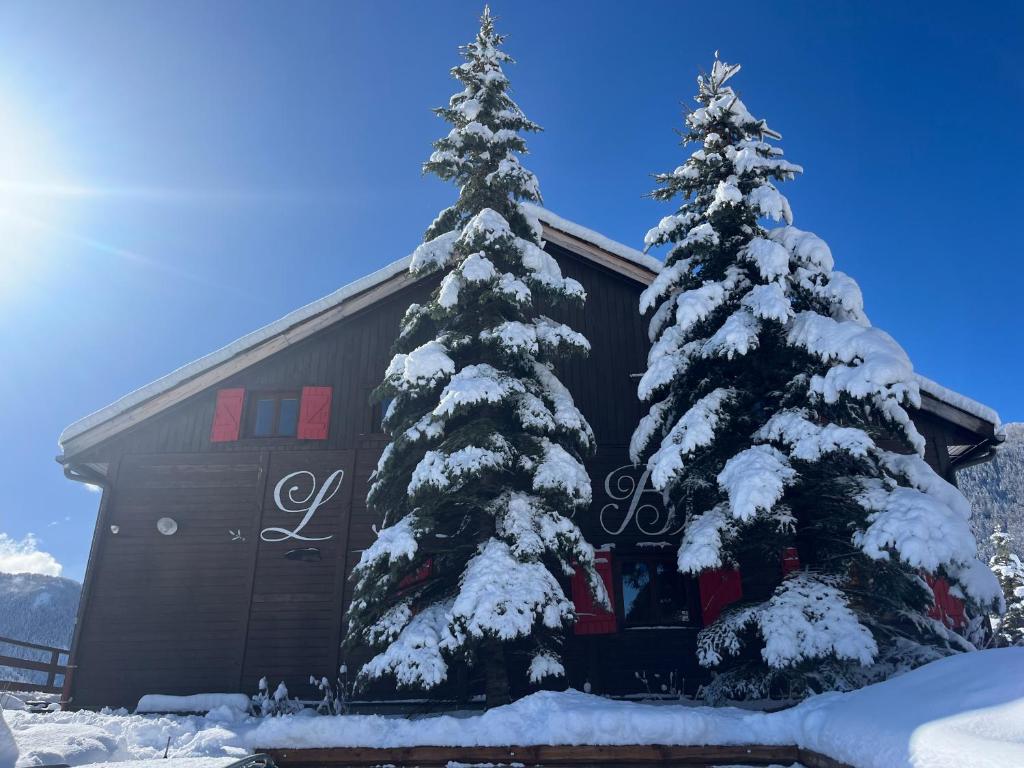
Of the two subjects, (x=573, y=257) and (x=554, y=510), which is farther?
(x=573, y=257)

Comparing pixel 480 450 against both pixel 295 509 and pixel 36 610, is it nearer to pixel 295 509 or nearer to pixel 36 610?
pixel 295 509

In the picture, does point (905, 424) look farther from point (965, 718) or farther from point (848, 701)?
point (965, 718)

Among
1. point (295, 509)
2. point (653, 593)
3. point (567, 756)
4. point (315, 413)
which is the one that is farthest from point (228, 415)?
point (567, 756)

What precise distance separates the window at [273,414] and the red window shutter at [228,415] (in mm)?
246

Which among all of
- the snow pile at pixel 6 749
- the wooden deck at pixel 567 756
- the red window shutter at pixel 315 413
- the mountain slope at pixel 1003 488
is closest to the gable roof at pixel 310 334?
the red window shutter at pixel 315 413

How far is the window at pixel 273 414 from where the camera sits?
14.5 m

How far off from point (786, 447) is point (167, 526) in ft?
38.0

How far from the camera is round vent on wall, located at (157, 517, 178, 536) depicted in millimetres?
13688

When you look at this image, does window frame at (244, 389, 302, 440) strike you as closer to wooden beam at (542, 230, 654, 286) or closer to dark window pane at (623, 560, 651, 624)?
wooden beam at (542, 230, 654, 286)

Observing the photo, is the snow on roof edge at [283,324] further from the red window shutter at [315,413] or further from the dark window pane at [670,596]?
the dark window pane at [670,596]

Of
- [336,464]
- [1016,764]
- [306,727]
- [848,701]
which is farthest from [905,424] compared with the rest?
[336,464]

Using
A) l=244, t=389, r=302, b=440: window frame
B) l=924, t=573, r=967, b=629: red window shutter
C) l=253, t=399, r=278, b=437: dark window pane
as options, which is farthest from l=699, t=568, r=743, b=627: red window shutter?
l=253, t=399, r=278, b=437: dark window pane

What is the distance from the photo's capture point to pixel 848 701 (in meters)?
6.96

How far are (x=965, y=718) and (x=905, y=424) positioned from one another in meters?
4.65
